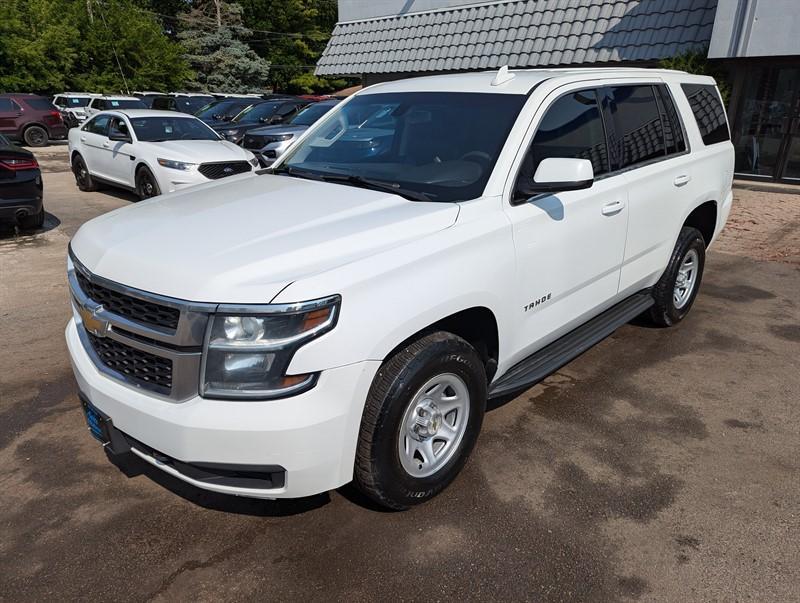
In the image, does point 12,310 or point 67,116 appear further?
point 67,116

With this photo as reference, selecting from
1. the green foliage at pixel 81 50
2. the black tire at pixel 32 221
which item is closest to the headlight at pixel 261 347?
the black tire at pixel 32 221

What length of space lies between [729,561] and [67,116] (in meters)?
27.6

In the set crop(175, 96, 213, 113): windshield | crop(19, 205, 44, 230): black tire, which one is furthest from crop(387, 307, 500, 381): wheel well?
crop(175, 96, 213, 113): windshield

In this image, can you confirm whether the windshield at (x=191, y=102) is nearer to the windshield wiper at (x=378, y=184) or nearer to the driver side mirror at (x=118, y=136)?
the driver side mirror at (x=118, y=136)

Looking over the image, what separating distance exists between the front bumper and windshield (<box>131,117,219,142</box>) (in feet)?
30.1

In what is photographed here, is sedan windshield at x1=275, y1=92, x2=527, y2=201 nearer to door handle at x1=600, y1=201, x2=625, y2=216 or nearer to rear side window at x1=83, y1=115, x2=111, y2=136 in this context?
door handle at x1=600, y1=201, x2=625, y2=216

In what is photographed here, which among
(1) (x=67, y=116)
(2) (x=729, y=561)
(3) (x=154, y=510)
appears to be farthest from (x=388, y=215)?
(1) (x=67, y=116)

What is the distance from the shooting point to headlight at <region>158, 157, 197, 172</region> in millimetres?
9414

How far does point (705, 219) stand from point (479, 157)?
3055 millimetres

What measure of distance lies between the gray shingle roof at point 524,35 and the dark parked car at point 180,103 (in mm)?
7217

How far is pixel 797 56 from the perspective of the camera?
10.9 m

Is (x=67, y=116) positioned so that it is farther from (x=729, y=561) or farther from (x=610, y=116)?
(x=729, y=561)

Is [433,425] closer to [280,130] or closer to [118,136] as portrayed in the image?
→ [118,136]

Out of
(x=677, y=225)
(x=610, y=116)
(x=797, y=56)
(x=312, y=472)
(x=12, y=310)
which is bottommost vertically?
(x=12, y=310)
